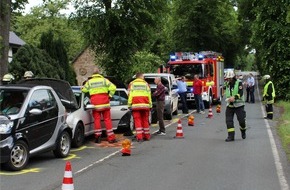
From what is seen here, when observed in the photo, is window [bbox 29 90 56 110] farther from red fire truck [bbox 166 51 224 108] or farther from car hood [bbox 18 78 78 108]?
red fire truck [bbox 166 51 224 108]

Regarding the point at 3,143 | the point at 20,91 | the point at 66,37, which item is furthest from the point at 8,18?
A: the point at 66,37

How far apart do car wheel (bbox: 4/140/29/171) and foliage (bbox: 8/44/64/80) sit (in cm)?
1372

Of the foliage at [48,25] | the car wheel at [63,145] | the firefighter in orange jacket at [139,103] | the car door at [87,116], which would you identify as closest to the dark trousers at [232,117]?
the firefighter in orange jacket at [139,103]

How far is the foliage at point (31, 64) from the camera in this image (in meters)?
22.4

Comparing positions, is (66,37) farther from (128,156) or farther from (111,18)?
(128,156)

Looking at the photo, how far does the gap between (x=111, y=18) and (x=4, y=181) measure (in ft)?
55.2

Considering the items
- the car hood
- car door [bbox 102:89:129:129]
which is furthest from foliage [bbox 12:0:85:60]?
the car hood

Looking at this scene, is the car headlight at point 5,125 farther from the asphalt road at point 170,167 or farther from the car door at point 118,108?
the car door at point 118,108

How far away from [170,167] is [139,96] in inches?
157

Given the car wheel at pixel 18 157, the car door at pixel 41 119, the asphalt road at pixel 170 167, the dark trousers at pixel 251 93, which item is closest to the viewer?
the asphalt road at pixel 170 167

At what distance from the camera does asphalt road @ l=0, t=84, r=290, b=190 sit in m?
7.76

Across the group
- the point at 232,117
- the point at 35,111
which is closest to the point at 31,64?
the point at 232,117

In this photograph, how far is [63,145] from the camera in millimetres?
10500

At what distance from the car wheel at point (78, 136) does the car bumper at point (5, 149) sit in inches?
130
